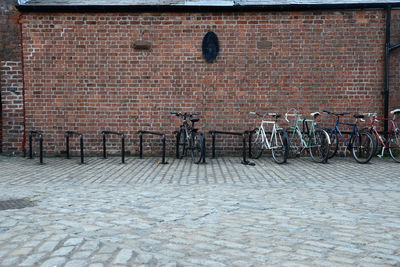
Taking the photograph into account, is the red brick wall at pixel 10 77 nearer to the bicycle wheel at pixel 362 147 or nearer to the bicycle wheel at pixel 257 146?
the bicycle wheel at pixel 257 146

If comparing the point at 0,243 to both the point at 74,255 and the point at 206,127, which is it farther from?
the point at 206,127

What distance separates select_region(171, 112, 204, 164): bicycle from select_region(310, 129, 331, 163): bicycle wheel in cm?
285

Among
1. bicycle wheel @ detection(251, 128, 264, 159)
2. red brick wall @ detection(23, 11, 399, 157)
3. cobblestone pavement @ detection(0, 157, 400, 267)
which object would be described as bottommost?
cobblestone pavement @ detection(0, 157, 400, 267)

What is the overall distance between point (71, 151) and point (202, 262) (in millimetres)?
8362

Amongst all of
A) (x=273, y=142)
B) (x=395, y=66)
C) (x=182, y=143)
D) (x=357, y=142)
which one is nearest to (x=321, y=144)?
(x=357, y=142)

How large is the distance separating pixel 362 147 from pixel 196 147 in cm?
412

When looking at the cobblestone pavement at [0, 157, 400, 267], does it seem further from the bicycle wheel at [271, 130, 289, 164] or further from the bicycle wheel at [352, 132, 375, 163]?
the bicycle wheel at [352, 132, 375, 163]

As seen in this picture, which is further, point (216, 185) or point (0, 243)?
point (216, 185)

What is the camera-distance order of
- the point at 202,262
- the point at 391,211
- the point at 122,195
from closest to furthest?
1. the point at 202,262
2. the point at 391,211
3. the point at 122,195

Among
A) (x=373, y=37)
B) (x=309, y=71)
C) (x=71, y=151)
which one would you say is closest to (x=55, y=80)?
(x=71, y=151)

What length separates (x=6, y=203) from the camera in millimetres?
5055

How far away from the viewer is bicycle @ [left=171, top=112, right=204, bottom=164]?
355 inches

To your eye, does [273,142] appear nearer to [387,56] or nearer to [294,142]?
[294,142]

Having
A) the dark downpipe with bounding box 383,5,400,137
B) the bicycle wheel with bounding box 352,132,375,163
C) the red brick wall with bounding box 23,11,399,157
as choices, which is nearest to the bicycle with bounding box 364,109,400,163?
the bicycle wheel with bounding box 352,132,375,163
